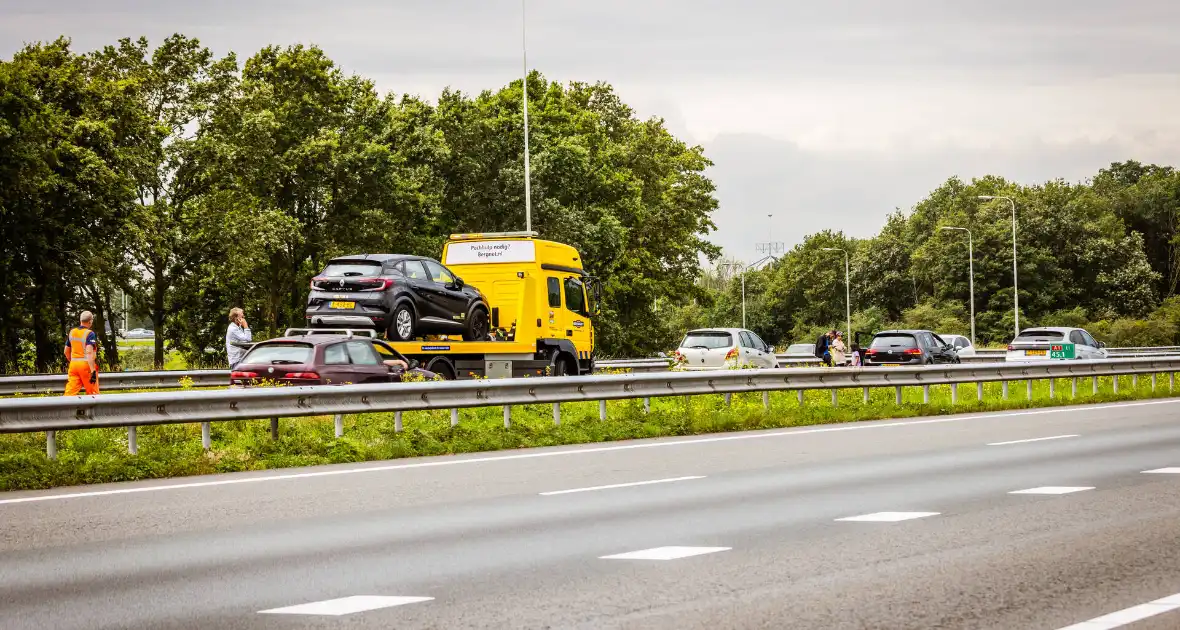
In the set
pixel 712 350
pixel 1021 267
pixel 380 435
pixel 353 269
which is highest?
pixel 1021 267

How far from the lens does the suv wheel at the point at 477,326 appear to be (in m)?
25.7

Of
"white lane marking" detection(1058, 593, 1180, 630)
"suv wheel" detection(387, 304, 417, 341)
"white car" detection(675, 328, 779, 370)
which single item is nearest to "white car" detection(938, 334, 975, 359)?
"white car" detection(675, 328, 779, 370)

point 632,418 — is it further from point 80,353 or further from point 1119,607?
point 1119,607

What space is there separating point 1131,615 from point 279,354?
14.3 m

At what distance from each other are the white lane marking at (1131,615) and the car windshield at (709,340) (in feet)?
93.9

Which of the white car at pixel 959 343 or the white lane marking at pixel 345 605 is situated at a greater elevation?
the white car at pixel 959 343

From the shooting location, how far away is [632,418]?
66.0 ft

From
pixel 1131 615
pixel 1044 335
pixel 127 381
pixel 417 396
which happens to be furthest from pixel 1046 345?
pixel 1131 615

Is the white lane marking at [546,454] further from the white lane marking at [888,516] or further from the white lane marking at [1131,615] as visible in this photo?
the white lane marking at [1131,615]

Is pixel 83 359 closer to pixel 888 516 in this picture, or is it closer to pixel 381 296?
pixel 381 296

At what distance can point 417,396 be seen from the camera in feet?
57.1

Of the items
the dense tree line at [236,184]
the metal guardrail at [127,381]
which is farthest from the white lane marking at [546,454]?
the dense tree line at [236,184]

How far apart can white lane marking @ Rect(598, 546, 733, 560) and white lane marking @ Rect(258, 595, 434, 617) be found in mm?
1676

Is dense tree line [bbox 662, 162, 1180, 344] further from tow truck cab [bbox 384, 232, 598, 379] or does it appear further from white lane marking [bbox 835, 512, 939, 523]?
white lane marking [bbox 835, 512, 939, 523]
